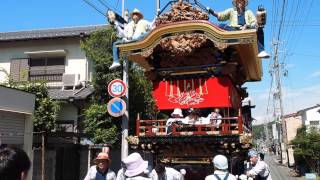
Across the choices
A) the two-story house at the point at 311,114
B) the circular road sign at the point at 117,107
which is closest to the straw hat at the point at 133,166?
the circular road sign at the point at 117,107

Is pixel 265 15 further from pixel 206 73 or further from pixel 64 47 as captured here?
pixel 64 47

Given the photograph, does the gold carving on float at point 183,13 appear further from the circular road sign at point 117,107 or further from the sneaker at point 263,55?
the circular road sign at point 117,107

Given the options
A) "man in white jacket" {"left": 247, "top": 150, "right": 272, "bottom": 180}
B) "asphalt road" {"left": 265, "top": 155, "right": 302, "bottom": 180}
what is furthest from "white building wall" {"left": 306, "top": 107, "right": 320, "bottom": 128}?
"man in white jacket" {"left": 247, "top": 150, "right": 272, "bottom": 180}

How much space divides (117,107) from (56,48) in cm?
927

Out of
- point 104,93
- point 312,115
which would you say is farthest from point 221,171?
point 312,115

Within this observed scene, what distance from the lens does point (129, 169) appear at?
13.8ft

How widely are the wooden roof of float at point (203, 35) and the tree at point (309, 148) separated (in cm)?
1570

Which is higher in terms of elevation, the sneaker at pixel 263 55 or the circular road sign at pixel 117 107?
the sneaker at pixel 263 55

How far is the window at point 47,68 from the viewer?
1895cm

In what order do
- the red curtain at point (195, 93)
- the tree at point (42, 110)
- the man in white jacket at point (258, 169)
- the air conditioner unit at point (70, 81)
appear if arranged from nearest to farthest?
the man in white jacket at point (258, 169), the red curtain at point (195, 93), the tree at point (42, 110), the air conditioner unit at point (70, 81)

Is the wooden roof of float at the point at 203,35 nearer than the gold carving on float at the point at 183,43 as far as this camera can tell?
Yes

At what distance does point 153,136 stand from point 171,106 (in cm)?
115

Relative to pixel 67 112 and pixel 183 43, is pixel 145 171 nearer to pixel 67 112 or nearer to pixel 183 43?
pixel 183 43

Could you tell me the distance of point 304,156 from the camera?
24.7 metres
